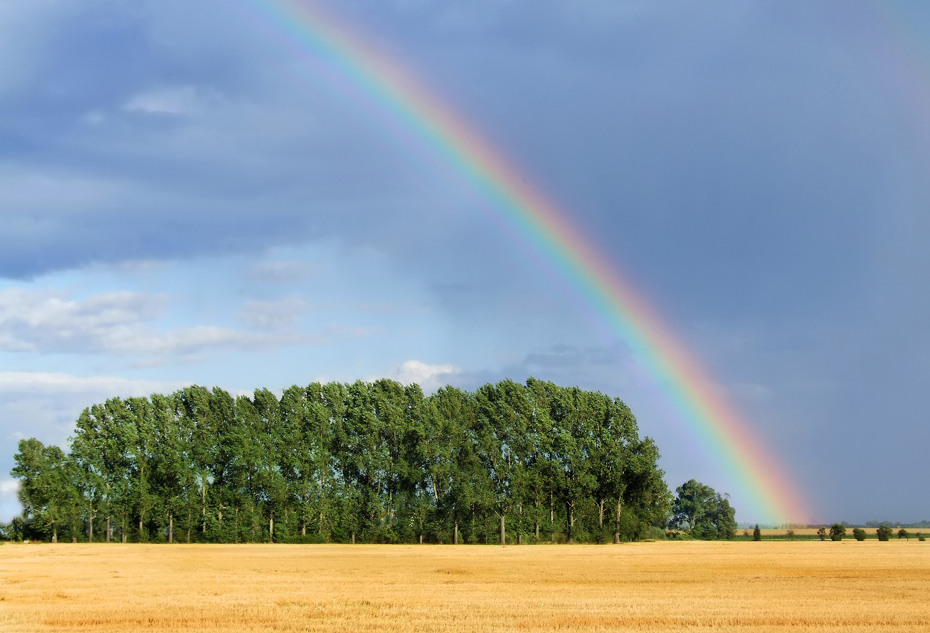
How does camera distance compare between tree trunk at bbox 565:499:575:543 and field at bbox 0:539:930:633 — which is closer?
field at bbox 0:539:930:633

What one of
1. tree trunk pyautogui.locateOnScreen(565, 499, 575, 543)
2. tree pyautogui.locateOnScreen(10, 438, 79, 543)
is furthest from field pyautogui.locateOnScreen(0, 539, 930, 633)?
tree trunk pyautogui.locateOnScreen(565, 499, 575, 543)

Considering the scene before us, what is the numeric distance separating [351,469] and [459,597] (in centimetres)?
8295

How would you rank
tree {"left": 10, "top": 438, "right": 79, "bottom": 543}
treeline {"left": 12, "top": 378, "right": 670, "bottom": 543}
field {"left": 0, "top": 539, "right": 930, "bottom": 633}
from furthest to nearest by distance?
treeline {"left": 12, "top": 378, "right": 670, "bottom": 543}, tree {"left": 10, "top": 438, "right": 79, "bottom": 543}, field {"left": 0, "top": 539, "right": 930, "bottom": 633}

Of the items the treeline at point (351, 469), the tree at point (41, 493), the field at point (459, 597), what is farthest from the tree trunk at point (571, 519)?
the tree at point (41, 493)

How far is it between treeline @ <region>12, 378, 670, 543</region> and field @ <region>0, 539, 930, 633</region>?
166ft

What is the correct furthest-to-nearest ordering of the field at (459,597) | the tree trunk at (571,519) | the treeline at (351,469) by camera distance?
the tree trunk at (571,519), the treeline at (351,469), the field at (459,597)

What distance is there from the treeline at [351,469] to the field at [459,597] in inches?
1991

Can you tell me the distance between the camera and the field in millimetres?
27812

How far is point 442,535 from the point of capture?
371 feet

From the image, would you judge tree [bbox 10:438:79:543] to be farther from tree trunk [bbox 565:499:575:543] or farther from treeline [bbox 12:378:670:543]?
tree trunk [bbox 565:499:575:543]

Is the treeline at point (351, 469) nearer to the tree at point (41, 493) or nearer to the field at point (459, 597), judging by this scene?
the tree at point (41, 493)

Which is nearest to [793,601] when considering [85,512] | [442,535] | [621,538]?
[442,535]

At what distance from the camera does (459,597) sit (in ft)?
119

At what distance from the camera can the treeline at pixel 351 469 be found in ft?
364
